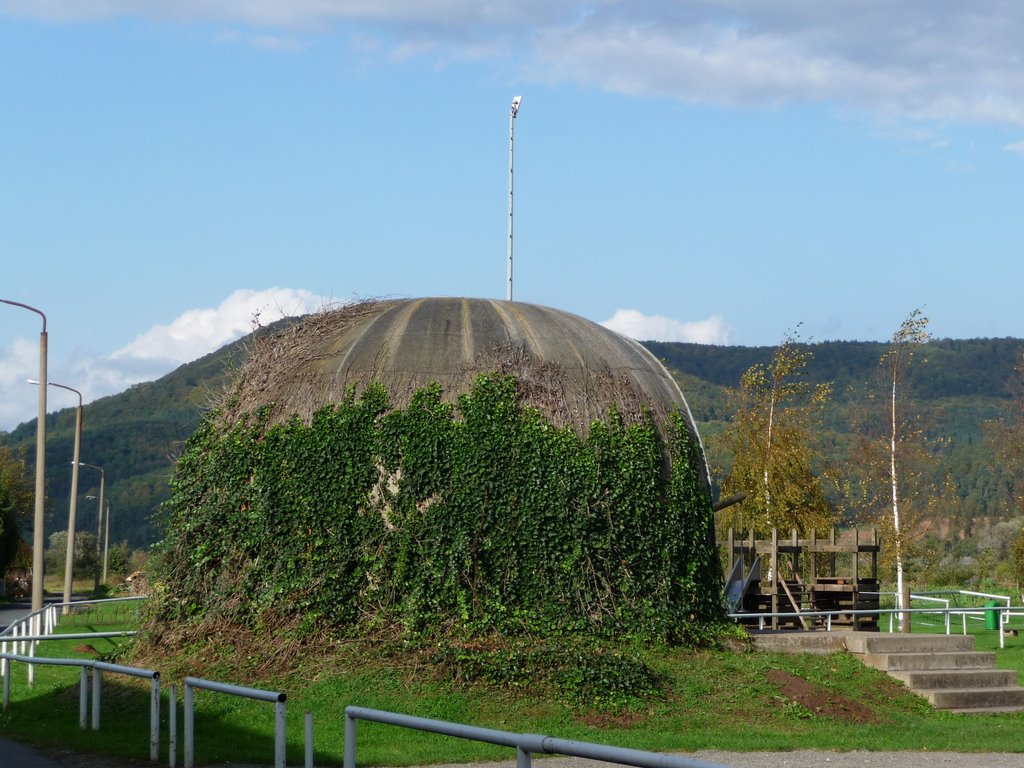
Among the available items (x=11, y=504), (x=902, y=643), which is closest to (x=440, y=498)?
(x=902, y=643)

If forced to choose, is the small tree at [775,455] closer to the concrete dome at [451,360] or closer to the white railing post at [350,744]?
the concrete dome at [451,360]

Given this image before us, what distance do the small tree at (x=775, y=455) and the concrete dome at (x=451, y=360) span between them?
20.7 metres

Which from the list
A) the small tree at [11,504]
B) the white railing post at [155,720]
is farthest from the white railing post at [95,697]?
the small tree at [11,504]

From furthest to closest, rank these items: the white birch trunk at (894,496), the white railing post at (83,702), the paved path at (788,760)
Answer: the white birch trunk at (894,496)
the white railing post at (83,702)
the paved path at (788,760)

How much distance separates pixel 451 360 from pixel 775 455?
24657 millimetres

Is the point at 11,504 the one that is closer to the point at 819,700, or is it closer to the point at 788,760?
the point at 819,700

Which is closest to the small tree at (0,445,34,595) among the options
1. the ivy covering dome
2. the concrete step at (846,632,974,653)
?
the ivy covering dome

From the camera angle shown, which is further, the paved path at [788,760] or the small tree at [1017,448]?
the small tree at [1017,448]

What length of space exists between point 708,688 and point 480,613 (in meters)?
3.17

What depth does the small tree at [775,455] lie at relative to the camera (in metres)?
41.1

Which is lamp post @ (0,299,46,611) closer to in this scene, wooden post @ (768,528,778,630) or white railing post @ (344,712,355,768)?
wooden post @ (768,528,778,630)

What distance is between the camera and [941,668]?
805 inches

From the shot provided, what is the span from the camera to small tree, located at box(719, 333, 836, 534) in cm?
4109

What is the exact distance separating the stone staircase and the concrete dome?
4.76 m
